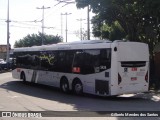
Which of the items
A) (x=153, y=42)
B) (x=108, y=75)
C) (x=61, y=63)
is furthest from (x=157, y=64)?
(x=108, y=75)

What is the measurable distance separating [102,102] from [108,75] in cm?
129

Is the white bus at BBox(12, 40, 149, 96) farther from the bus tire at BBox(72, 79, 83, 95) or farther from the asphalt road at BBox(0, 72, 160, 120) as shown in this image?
the asphalt road at BBox(0, 72, 160, 120)

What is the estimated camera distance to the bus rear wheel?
19.9 meters

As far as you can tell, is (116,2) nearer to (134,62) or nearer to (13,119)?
(134,62)

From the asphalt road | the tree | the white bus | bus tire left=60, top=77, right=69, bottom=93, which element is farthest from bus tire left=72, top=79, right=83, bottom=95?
the tree

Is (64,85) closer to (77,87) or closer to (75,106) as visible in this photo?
(77,87)

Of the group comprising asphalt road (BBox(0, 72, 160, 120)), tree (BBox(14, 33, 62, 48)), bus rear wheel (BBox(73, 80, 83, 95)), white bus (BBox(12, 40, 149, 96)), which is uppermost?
tree (BBox(14, 33, 62, 48))

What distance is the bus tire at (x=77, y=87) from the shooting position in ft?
65.3

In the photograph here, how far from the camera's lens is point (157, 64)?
27656 mm

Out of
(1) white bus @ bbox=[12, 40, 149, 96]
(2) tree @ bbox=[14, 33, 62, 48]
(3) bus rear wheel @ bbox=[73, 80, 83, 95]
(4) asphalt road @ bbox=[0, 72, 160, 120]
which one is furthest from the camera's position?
(2) tree @ bbox=[14, 33, 62, 48]

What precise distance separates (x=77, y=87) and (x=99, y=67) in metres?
2.39

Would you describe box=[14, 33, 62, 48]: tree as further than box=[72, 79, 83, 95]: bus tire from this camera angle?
Yes

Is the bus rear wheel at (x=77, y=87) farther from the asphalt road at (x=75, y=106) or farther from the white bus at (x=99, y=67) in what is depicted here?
the asphalt road at (x=75, y=106)

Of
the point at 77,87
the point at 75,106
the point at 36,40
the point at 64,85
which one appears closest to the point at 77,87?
the point at 77,87
